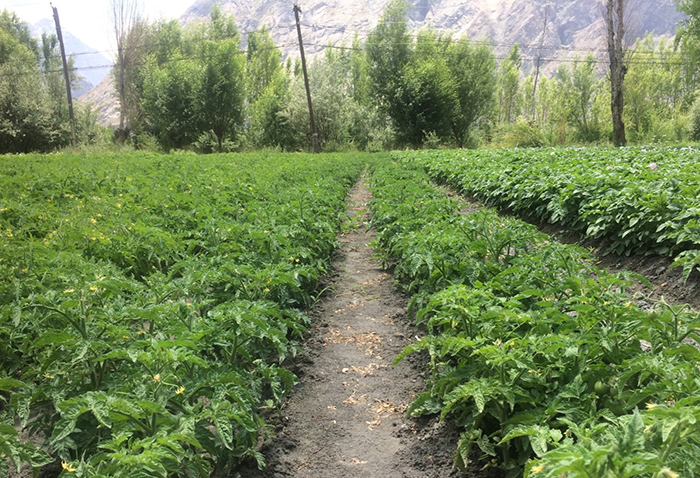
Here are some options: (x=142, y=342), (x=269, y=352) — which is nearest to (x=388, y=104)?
(x=269, y=352)

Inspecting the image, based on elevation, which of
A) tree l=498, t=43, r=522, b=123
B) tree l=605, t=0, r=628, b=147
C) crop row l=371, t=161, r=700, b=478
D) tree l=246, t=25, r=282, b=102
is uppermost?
tree l=246, t=25, r=282, b=102

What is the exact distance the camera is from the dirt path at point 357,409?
2.69 meters

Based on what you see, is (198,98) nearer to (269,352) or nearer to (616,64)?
(616,64)

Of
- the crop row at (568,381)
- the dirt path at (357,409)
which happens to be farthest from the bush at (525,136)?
the crop row at (568,381)

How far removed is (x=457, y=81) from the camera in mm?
42000

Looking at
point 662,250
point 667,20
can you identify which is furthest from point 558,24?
point 662,250

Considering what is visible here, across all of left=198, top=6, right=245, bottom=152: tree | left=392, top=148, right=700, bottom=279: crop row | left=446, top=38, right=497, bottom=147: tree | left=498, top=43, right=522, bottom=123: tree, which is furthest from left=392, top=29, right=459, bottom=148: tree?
left=498, top=43, right=522, bottom=123: tree

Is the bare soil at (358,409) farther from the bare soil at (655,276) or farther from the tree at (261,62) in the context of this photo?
the tree at (261,62)

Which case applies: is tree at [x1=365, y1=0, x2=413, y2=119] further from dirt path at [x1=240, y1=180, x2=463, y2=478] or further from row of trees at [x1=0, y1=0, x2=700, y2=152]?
dirt path at [x1=240, y1=180, x2=463, y2=478]

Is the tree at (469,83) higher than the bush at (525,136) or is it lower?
higher

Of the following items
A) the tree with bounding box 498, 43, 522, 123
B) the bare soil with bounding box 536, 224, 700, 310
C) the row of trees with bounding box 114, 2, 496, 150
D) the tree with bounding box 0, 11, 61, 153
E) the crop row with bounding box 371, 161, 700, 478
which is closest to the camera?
the crop row with bounding box 371, 161, 700, 478

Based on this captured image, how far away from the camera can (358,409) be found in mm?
3309

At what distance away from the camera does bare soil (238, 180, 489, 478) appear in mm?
2682

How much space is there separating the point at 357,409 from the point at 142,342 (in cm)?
171
